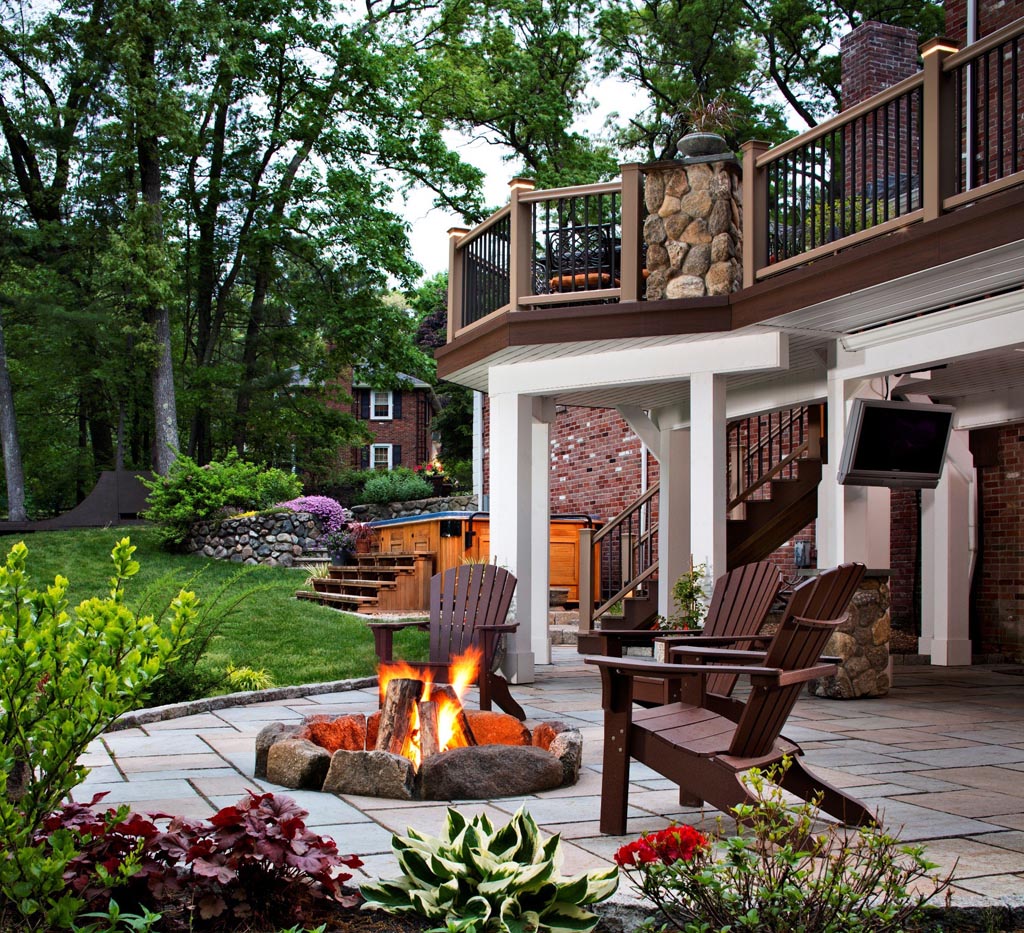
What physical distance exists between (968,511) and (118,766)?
26.9 ft

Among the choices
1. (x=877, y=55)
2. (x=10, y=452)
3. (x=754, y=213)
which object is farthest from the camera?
(x=10, y=452)

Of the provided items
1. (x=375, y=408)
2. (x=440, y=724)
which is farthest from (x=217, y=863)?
(x=375, y=408)

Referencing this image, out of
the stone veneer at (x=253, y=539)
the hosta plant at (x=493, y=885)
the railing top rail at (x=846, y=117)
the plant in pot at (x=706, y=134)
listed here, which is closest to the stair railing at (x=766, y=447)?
the plant in pot at (x=706, y=134)

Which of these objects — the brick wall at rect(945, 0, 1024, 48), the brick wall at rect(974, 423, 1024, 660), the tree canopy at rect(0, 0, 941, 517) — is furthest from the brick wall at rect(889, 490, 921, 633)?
the tree canopy at rect(0, 0, 941, 517)

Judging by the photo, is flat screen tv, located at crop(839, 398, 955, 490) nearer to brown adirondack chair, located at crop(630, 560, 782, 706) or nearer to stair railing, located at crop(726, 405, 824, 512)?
stair railing, located at crop(726, 405, 824, 512)

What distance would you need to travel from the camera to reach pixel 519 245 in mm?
8492

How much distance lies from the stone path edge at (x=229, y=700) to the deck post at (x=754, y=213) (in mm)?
4038

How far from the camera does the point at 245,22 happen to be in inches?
862

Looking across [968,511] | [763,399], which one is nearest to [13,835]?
[763,399]

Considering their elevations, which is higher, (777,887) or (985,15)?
(985,15)

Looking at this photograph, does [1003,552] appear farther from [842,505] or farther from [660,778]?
[660,778]

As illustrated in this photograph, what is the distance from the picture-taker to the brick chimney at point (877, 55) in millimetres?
13477

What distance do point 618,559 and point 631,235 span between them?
24.2ft

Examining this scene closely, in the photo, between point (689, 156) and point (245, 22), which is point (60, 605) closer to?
point (689, 156)
